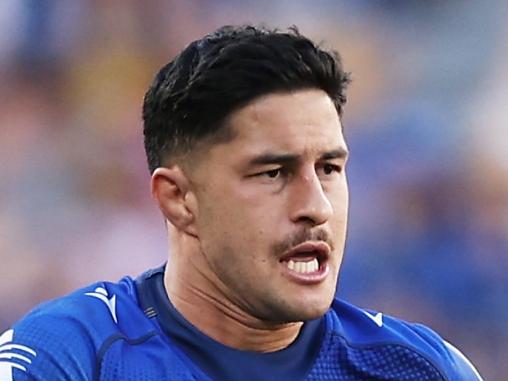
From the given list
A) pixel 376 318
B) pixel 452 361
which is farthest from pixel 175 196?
pixel 452 361

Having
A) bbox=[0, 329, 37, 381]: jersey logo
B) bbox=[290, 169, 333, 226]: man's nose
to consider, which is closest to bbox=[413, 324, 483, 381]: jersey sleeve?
bbox=[290, 169, 333, 226]: man's nose

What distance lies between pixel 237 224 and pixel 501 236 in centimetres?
270

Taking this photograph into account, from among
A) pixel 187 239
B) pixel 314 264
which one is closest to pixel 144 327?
pixel 187 239

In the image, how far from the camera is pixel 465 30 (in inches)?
188

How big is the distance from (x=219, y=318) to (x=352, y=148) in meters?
2.55

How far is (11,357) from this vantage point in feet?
6.38

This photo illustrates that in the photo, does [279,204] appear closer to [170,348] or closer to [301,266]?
[301,266]

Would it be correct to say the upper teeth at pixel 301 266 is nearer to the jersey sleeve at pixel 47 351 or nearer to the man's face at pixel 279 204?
the man's face at pixel 279 204

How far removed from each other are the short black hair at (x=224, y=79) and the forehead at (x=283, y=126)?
0.02 metres

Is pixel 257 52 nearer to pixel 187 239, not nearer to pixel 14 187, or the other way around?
pixel 187 239

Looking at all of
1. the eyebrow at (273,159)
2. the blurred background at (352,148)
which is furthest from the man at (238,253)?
the blurred background at (352,148)

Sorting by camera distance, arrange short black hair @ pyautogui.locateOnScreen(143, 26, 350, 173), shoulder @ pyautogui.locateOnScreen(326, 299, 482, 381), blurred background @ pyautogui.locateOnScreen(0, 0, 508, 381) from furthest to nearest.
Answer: blurred background @ pyautogui.locateOnScreen(0, 0, 508, 381) < shoulder @ pyautogui.locateOnScreen(326, 299, 482, 381) < short black hair @ pyautogui.locateOnScreen(143, 26, 350, 173)

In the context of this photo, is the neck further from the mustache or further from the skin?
the mustache

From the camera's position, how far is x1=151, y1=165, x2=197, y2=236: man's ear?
2.12m
